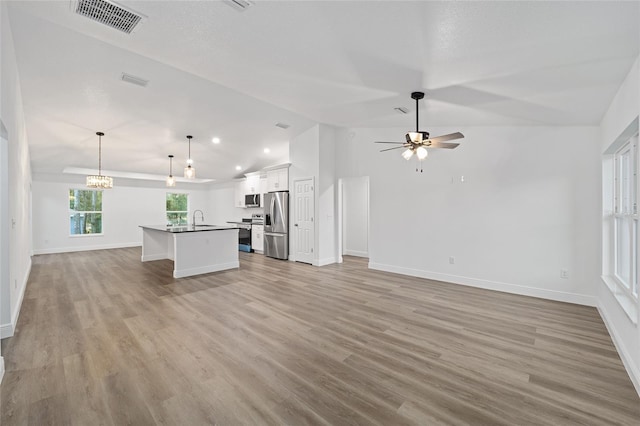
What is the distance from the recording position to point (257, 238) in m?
8.85

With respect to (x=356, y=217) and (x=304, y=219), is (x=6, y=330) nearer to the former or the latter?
(x=304, y=219)

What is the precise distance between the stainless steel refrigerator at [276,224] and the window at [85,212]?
5.91 m

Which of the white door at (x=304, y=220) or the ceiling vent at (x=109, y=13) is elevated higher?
the ceiling vent at (x=109, y=13)

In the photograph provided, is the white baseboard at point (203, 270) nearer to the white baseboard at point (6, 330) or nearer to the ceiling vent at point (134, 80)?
the white baseboard at point (6, 330)

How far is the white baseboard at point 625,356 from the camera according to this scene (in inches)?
87.1

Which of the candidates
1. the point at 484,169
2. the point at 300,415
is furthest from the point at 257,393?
the point at 484,169

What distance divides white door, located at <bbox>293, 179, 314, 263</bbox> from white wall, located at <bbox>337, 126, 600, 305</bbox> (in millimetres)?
1488

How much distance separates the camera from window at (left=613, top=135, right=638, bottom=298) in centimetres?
274

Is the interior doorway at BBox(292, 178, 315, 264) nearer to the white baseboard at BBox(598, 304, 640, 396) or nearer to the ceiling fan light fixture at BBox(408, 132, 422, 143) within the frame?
the ceiling fan light fixture at BBox(408, 132, 422, 143)

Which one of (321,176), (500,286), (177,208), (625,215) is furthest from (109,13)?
(177,208)

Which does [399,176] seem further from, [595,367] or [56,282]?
[56,282]

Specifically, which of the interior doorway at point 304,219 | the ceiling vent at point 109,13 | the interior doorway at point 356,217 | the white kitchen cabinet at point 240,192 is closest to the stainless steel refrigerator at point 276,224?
the interior doorway at point 304,219

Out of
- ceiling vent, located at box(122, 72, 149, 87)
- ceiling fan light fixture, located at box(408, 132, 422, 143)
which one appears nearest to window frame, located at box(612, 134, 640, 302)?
ceiling fan light fixture, located at box(408, 132, 422, 143)

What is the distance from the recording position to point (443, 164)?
5289mm
